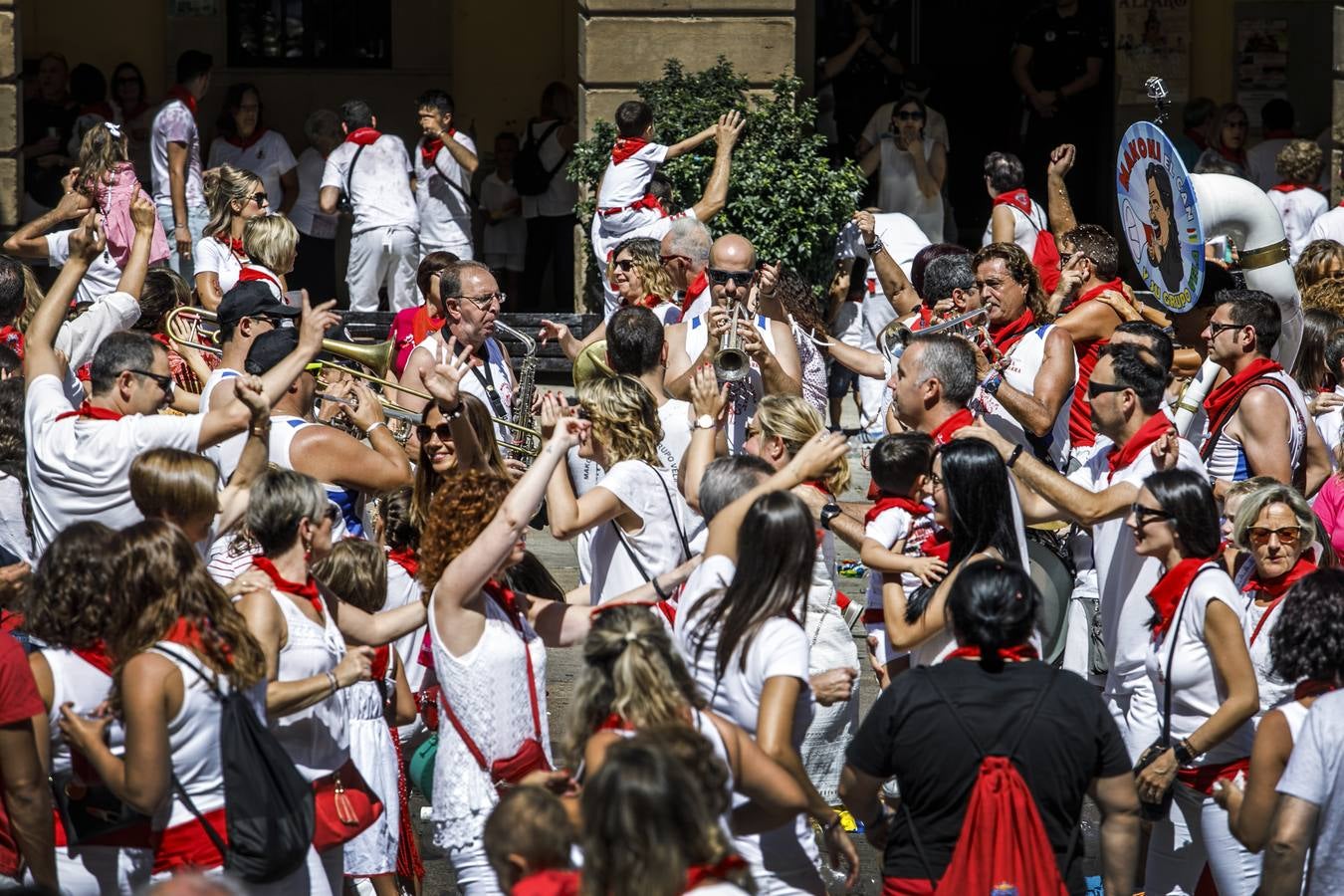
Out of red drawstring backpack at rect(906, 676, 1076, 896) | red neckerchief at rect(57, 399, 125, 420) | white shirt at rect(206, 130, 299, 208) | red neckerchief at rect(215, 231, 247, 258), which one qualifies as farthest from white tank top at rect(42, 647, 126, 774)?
white shirt at rect(206, 130, 299, 208)

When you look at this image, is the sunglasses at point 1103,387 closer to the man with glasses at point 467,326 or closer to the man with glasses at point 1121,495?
the man with glasses at point 1121,495

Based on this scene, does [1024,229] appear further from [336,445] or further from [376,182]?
[336,445]

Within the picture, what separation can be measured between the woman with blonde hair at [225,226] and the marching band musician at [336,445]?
2756 mm

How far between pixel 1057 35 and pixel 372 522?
8.86 m

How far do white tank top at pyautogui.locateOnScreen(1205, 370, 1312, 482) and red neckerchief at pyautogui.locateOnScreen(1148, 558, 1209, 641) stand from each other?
1649 millimetres

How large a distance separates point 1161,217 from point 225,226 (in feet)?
14.5

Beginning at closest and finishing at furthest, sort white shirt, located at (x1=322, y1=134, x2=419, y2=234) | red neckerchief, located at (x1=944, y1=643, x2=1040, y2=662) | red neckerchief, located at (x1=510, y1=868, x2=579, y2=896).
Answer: red neckerchief, located at (x1=510, y1=868, x2=579, y2=896), red neckerchief, located at (x1=944, y1=643, x2=1040, y2=662), white shirt, located at (x1=322, y1=134, x2=419, y2=234)

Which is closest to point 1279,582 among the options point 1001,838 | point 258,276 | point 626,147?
point 1001,838

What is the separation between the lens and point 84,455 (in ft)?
16.7

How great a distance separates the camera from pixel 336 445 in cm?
573

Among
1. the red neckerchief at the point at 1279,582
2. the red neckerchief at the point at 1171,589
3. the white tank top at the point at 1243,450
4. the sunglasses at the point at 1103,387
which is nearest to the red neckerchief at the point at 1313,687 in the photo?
the red neckerchief at the point at 1171,589

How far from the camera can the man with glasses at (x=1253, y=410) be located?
20.5 feet

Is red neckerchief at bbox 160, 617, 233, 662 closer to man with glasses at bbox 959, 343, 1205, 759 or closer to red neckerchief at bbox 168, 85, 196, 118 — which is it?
man with glasses at bbox 959, 343, 1205, 759

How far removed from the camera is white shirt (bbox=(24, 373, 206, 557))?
5102 millimetres
